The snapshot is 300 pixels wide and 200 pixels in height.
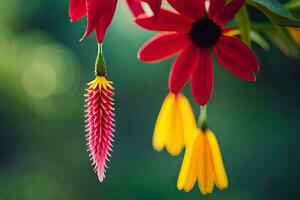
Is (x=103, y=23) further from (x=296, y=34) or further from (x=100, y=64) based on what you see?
(x=296, y=34)

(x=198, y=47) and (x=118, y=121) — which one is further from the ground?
(x=198, y=47)

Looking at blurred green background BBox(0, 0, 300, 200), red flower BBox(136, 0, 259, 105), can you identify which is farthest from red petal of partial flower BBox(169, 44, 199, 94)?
blurred green background BBox(0, 0, 300, 200)

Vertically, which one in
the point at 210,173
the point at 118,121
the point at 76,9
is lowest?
the point at 118,121

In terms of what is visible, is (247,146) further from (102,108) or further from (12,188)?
(102,108)

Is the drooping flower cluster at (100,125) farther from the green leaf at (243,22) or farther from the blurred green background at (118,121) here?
the blurred green background at (118,121)

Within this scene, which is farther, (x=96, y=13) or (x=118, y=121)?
(x=118, y=121)

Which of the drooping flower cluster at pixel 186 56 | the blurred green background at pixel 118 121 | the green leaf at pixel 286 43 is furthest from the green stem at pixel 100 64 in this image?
the blurred green background at pixel 118 121

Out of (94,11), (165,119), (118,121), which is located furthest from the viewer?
(118,121)

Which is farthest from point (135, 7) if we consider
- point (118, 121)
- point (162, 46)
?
point (118, 121)

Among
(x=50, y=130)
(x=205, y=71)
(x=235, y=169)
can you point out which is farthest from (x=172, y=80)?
(x=50, y=130)
